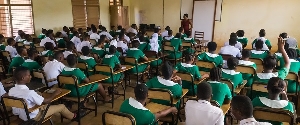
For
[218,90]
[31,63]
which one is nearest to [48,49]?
[31,63]

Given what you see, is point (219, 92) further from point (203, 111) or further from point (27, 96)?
point (27, 96)

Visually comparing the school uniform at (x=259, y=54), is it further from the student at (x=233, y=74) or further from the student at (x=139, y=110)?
the student at (x=139, y=110)

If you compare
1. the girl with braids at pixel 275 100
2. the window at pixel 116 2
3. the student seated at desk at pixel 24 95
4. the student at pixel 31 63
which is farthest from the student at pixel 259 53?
the window at pixel 116 2

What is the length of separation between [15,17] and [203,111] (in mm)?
8634

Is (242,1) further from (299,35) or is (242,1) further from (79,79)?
(79,79)

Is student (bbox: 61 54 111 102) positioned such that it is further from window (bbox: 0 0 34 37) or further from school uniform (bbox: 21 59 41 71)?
window (bbox: 0 0 34 37)

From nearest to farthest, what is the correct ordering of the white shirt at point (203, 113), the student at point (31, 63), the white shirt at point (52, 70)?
the white shirt at point (203, 113), the white shirt at point (52, 70), the student at point (31, 63)

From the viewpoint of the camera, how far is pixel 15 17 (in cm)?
913

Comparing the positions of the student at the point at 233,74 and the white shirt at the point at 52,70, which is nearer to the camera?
the student at the point at 233,74

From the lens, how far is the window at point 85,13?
36.6ft

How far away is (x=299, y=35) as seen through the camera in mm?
10336

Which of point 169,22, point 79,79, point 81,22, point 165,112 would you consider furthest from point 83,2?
point 165,112

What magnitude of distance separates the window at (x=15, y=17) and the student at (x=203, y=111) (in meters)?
8.29

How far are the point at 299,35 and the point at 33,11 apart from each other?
32.6ft
